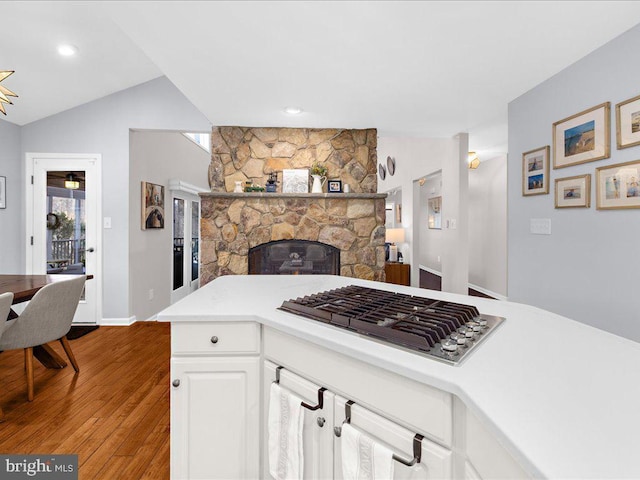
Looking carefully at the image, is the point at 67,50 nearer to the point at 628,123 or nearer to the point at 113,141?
the point at 113,141

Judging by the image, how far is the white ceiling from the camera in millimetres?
1888

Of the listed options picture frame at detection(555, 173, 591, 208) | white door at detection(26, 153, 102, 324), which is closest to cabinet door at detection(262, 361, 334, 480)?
picture frame at detection(555, 173, 591, 208)

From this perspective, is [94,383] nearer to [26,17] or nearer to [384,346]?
[384,346]

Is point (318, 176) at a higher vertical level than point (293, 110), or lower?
lower

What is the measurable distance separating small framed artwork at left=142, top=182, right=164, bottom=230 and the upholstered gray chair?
1.87 m

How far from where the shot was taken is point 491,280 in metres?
5.78

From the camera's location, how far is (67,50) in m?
3.06

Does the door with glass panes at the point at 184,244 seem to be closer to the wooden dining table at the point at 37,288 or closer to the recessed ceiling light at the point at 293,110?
the wooden dining table at the point at 37,288

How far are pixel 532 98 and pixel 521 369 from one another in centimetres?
295

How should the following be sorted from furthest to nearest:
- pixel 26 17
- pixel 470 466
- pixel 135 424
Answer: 1. pixel 26 17
2. pixel 135 424
3. pixel 470 466

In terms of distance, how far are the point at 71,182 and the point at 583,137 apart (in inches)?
200

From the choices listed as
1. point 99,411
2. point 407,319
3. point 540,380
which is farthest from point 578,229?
point 99,411

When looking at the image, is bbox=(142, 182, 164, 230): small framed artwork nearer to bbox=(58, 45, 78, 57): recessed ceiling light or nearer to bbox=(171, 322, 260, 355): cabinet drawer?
bbox=(58, 45, 78, 57): recessed ceiling light

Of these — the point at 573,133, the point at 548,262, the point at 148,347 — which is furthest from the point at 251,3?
the point at 148,347
